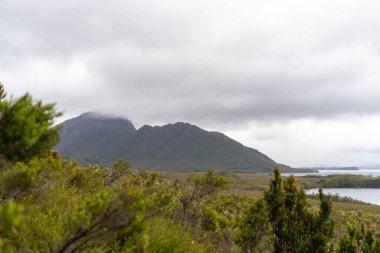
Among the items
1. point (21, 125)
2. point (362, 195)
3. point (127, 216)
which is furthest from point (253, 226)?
point (362, 195)

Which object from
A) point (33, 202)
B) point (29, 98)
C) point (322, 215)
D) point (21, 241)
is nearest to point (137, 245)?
point (21, 241)

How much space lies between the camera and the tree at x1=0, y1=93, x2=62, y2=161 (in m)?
5.04

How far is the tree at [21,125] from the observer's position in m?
5.04

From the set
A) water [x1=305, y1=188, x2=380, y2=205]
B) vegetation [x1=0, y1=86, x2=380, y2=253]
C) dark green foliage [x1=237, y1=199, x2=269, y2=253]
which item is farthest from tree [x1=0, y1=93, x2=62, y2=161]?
water [x1=305, y1=188, x2=380, y2=205]

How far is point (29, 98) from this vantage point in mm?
5328

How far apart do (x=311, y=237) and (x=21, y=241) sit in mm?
8779

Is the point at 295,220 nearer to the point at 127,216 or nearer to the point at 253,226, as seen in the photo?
the point at 253,226

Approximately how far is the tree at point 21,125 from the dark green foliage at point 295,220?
9.15 metres

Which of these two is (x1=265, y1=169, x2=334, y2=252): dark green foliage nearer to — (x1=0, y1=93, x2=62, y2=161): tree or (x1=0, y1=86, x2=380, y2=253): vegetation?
(x1=0, y1=86, x2=380, y2=253): vegetation

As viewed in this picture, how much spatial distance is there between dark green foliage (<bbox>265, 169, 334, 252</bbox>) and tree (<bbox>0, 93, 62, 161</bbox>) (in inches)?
360

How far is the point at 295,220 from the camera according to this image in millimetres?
12453

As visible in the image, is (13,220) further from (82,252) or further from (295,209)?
(295,209)

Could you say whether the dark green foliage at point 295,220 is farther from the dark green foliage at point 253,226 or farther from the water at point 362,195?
the water at point 362,195

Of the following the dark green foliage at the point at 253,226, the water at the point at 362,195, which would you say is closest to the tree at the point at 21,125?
the dark green foliage at the point at 253,226
